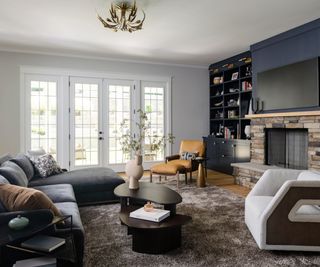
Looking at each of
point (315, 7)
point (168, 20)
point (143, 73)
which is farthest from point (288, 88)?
point (143, 73)

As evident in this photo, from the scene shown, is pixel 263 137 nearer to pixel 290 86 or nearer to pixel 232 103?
pixel 290 86

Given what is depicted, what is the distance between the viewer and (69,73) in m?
5.93

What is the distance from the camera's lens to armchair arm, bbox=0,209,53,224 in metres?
1.87

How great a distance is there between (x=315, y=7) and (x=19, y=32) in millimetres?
4454

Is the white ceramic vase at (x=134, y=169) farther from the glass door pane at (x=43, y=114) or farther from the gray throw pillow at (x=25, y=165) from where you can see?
the glass door pane at (x=43, y=114)

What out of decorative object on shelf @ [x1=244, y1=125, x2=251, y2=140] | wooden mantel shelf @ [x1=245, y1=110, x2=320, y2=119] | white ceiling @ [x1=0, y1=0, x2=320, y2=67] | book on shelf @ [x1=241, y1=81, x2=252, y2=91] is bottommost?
decorative object on shelf @ [x1=244, y1=125, x2=251, y2=140]

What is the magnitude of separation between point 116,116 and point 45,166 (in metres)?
2.65

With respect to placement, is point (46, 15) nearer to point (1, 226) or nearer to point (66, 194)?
point (66, 194)

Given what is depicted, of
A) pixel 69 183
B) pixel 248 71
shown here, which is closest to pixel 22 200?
pixel 69 183

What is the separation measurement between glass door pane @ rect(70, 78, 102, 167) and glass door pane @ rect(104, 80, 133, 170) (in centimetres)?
25

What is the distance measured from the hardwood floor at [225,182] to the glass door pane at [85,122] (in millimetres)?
914

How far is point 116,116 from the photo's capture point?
6.39 meters

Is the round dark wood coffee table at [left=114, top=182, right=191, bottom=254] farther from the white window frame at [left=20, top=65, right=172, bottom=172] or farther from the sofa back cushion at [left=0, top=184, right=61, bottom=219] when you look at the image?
the white window frame at [left=20, top=65, right=172, bottom=172]

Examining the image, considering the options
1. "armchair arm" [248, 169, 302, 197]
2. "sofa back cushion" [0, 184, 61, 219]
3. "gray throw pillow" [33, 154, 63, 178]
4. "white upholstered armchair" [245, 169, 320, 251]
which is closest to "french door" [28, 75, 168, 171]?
"gray throw pillow" [33, 154, 63, 178]
